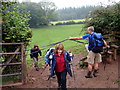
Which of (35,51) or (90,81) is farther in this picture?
(35,51)

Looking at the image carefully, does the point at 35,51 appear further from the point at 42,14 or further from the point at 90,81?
the point at 42,14

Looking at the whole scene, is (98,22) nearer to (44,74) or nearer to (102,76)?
(102,76)

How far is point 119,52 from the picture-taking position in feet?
27.5

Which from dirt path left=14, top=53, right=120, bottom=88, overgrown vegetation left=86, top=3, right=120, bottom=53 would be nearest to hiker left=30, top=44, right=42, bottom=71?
dirt path left=14, top=53, right=120, bottom=88

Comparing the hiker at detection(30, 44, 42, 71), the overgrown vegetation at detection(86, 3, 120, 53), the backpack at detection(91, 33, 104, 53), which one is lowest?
the hiker at detection(30, 44, 42, 71)

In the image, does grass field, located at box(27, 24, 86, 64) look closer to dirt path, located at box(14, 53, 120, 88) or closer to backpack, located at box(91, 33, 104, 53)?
dirt path, located at box(14, 53, 120, 88)

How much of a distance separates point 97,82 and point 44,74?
2.89 metres

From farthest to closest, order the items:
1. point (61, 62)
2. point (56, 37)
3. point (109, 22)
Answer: point (56, 37) → point (109, 22) → point (61, 62)

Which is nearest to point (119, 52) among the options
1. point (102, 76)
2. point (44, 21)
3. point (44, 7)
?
point (102, 76)

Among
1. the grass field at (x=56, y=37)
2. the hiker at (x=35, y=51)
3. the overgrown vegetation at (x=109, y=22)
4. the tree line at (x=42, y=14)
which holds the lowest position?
the grass field at (x=56, y=37)

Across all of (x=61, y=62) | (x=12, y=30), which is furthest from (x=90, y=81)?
A: (x=12, y=30)

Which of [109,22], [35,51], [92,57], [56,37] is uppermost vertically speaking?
[109,22]

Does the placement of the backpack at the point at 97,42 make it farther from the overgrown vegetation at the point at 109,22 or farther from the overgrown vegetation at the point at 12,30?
the overgrown vegetation at the point at 109,22

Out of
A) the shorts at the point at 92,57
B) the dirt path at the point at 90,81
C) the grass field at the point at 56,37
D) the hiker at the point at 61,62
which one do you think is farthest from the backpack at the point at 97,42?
the grass field at the point at 56,37
